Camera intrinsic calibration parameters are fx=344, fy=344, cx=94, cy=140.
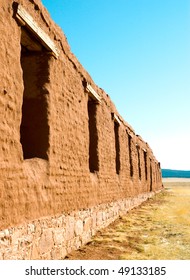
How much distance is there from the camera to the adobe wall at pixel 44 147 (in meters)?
4.31

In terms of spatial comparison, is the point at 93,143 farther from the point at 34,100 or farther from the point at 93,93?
the point at 34,100

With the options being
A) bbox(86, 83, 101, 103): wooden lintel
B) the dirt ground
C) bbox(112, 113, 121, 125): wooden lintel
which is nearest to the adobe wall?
bbox(86, 83, 101, 103): wooden lintel

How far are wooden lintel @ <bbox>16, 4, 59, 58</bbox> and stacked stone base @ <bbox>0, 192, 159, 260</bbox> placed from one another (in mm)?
2765

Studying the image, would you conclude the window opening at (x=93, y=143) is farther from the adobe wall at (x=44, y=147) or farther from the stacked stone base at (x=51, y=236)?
the stacked stone base at (x=51, y=236)

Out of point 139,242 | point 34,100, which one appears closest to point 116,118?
point 139,242

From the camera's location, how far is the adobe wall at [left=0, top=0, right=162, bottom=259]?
4.31 metres

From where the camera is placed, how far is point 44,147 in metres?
5.40

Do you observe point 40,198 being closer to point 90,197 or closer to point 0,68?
point 0,68

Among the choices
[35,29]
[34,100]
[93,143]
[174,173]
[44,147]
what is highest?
[35,29]

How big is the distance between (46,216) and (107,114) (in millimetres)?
5502

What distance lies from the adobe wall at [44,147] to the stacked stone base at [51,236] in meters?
0.01

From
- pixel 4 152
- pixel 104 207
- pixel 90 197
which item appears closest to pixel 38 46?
pixel 4 152

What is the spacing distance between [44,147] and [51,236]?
1379 millimetres
